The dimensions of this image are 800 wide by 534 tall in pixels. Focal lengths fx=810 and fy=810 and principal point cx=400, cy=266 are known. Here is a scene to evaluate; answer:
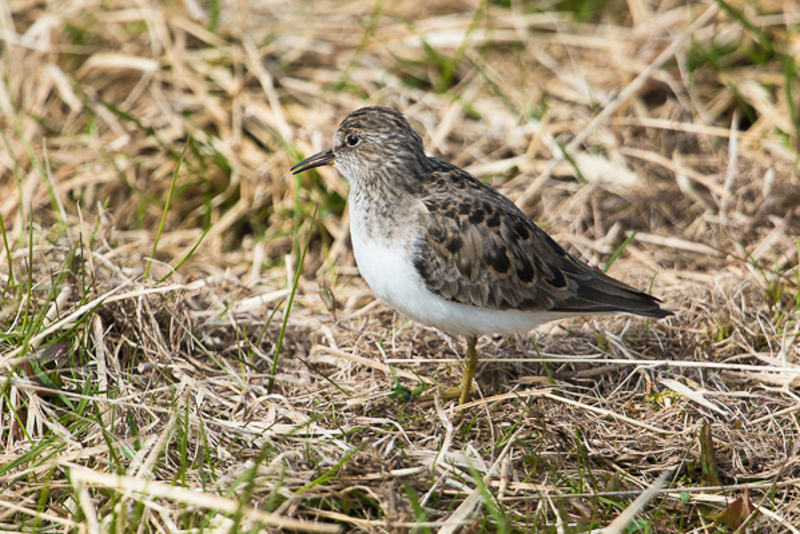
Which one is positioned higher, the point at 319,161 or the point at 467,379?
the point at 319,161

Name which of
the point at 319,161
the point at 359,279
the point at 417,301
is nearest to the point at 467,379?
the point at 417,301

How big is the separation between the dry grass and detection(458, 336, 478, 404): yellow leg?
4.4 inches

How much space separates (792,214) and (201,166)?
455 cm

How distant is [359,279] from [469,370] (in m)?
1.71

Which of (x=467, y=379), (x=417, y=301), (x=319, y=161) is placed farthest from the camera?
(x=319, y=161)

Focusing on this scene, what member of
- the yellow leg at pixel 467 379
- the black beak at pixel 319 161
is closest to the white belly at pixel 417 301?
the yellow leg at pixel 467 379

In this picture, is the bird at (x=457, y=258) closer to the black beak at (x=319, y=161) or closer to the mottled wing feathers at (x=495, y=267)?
the mottled wing feathers at (x=495, y=267)

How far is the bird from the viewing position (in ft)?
14.0

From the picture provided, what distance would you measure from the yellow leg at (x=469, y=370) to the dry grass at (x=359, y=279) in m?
0.11

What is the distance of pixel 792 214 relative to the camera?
5953mm

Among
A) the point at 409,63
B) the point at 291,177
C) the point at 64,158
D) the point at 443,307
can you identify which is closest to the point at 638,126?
the point at 409,63

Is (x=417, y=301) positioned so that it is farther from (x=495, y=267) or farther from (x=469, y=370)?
(x=469, y=370)

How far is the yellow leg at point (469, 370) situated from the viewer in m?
4.47

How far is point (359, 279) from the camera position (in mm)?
5996
